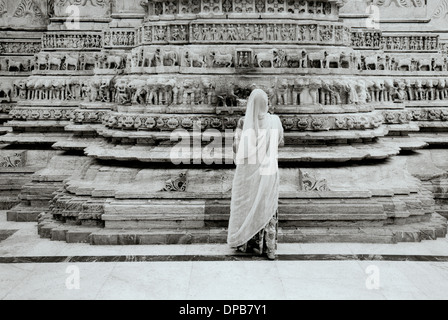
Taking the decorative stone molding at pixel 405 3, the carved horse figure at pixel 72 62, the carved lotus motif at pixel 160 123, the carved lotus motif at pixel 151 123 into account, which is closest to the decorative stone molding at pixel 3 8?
the carved horse figure at pixel 72 62

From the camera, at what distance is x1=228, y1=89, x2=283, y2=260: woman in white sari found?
393 inches

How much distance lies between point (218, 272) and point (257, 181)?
1.24 metres

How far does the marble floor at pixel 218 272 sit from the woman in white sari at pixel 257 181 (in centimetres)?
31

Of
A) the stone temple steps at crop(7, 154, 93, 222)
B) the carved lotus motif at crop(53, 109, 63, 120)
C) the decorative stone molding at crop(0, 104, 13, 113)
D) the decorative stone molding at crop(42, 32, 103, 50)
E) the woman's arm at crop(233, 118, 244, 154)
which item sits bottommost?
the stone temple steps at crop(7, 154, 93, 222)

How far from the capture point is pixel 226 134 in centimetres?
1175

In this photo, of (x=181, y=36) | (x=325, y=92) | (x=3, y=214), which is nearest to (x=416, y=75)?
(x=325, y=92)

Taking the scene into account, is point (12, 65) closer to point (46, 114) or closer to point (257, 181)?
point (46, 114)

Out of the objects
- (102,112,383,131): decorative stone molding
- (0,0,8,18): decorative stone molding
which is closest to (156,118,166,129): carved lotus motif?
(102,112,383,131): decorative stone molding

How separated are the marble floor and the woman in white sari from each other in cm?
31

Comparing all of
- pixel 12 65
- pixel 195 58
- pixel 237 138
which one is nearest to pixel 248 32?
pixel 195 58

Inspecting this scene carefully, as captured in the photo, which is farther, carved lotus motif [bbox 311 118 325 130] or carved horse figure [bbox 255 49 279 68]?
carved horse figure [bbox 255 49 279 68]

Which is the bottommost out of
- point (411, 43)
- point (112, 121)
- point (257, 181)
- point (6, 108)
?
point (257, 181)

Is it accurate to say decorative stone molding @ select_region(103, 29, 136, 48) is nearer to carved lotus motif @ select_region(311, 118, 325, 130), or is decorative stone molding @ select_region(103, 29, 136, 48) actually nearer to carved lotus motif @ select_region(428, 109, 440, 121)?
carved lotus motif @ select_region(311, 118, 325, 130)

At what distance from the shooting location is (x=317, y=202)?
11125mm
